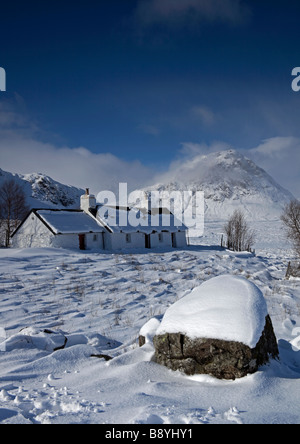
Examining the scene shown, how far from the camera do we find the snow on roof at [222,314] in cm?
401

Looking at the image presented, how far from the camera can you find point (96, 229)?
94.9ft

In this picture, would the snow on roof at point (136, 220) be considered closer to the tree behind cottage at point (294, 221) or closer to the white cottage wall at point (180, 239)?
the white cottage wall at point (180, 239)

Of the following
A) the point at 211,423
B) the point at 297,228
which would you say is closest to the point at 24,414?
the point at 211,423

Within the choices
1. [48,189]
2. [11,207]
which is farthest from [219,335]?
[48,189]

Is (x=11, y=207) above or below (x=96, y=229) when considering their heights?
above

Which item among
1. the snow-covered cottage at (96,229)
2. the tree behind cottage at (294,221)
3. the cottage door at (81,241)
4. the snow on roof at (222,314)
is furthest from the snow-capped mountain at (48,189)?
the snow on roof at (222,314)

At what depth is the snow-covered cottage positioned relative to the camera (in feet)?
87.7

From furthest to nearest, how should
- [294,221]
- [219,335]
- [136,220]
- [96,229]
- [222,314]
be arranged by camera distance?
1. [136,220]
2. [96,229]
3. [294,221]
4. [222,314]
5. [219,335]

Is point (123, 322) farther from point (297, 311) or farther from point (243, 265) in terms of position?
point (243, 265)

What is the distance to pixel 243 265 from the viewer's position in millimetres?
22016

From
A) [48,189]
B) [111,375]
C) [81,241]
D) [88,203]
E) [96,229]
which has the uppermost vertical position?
[48,189]

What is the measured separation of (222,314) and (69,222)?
25.7m

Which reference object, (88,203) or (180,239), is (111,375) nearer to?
(88,203)

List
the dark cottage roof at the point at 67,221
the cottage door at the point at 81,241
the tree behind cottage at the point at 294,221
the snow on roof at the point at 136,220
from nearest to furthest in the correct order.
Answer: the tree behind cottage at the point at 294,221 → the dark cottage roof at the point at 67,221 → the cottage door at the point at 81,241 → the snow on roof at the point at 136,220
